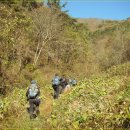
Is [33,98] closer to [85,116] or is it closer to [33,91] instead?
[33,91]

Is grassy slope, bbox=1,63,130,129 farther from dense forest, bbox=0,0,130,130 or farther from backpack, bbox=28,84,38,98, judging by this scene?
backpack, bbox=28,84,38,98

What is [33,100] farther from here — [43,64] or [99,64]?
[99,64]

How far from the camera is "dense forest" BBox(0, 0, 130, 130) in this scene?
13.9 m

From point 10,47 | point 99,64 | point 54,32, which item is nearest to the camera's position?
point 10,47

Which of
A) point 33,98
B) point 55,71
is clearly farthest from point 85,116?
point 55,71

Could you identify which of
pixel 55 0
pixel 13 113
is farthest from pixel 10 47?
pixel 55 0

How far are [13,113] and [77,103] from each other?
10.4ft

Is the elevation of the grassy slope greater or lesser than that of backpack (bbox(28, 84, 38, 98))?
lesser

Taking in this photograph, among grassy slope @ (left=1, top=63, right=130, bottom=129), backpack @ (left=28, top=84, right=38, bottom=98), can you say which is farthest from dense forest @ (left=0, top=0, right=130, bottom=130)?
backpack @ (left=28, top=84, right=38, bottom=98)

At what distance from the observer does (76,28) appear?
56688 mm

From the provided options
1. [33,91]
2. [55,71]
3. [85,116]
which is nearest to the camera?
[85,116]

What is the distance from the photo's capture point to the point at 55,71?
44500mm

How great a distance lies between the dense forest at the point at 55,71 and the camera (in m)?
13.9

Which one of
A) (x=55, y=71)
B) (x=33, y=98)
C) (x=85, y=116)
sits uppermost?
(x=55, y=71)
